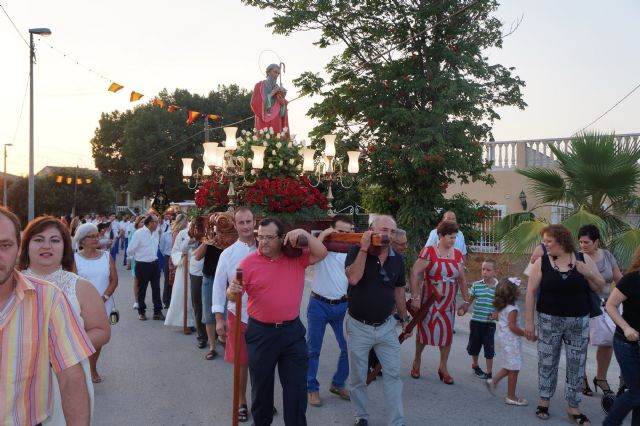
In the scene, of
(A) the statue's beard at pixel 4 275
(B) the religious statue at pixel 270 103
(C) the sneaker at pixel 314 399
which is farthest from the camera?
(B) the religious statue at pixel 270 103

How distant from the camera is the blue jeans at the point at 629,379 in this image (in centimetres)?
453

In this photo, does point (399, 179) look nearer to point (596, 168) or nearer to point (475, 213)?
point (475, 213)

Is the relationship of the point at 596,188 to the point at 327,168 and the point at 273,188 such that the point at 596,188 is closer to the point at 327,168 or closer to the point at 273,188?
the point at 327,168

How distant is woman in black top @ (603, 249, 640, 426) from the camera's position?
453 centimetres

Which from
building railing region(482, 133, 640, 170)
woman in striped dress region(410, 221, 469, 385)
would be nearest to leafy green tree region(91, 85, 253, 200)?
building railing region(482, 133, 640, 170)

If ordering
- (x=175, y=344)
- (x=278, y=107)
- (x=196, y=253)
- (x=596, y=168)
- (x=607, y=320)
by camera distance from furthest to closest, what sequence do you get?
(x=278, y=107), (x=175, y=344), (x=596, y=168), (x=196, y=253), (x=607, y=320)

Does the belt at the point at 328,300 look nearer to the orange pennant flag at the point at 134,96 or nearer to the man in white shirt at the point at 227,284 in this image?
the man in white shirt at the point at 227,284

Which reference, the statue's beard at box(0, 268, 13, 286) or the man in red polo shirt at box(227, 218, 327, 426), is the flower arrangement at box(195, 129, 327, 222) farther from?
the statue's beard at box(0, 268, 13, 286)

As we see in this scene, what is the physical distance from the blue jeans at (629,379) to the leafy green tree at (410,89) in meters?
8.70

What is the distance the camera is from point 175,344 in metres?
8.67

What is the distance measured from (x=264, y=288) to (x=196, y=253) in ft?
11.0

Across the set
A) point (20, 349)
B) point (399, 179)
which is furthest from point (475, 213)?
point (20, 349)

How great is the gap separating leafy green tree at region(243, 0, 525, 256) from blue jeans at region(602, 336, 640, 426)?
8699 millimetres

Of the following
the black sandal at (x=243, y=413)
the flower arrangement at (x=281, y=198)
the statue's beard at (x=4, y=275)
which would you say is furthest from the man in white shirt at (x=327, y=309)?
the statue's beard at (x=4, y=275)
